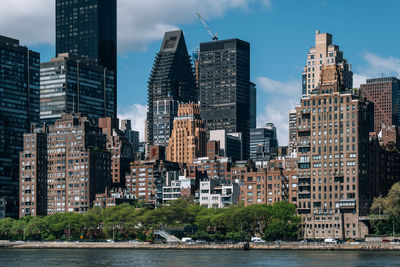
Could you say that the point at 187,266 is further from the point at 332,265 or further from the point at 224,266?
the point at 332,265

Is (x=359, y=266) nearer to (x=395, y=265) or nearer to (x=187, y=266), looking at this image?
(x=395, y=265)

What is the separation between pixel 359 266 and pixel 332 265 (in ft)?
21.5

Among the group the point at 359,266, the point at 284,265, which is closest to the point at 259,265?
the point at 284,265

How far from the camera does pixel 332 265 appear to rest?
197m

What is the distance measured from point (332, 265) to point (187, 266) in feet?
104

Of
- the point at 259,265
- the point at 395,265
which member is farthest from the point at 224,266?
the point at 395,265

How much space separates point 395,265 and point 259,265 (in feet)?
96.4

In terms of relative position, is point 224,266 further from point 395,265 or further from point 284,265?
point 395,265

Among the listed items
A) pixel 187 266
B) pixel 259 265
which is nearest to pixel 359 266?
pixel 259 265

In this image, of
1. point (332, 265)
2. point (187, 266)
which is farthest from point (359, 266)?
point (187, 266)

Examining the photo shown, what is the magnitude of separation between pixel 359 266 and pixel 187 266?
37.5m

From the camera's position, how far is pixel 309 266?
639 ft

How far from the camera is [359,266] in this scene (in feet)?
633

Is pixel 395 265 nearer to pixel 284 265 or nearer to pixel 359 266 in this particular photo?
pixel 359 266
